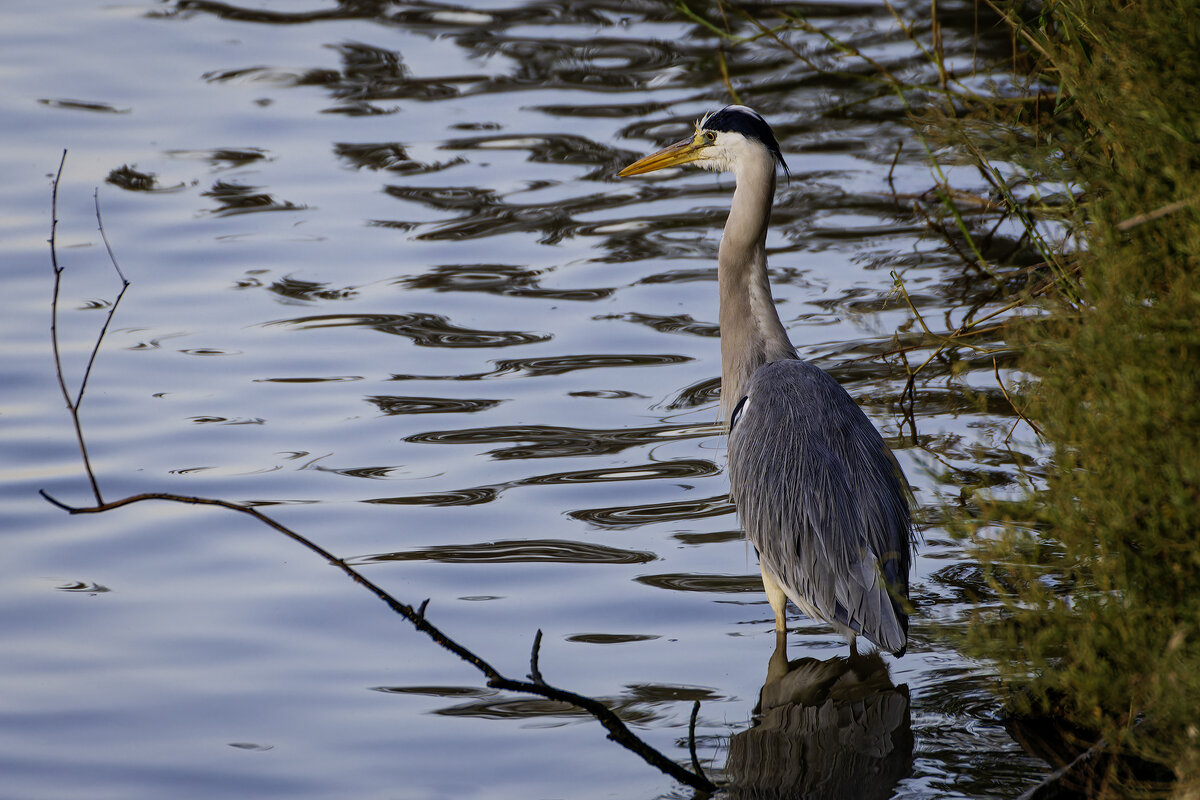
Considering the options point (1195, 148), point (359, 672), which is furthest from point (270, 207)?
point (1195, 148)

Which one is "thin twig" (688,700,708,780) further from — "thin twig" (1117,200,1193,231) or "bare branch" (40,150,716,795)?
"thin twig" (1117,200,1193,231)

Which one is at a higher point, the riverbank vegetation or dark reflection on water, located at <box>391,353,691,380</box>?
the riverbank vegetation

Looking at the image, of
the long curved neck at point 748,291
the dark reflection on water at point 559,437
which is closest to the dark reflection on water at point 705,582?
the long curved neck at point 748,291

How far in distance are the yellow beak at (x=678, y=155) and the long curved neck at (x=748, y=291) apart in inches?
12.3

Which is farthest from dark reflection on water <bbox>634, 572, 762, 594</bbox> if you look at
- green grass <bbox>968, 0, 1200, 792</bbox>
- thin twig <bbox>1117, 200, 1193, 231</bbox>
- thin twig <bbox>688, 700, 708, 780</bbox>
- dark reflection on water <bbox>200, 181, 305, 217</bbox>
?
dark reflection on water <bbox>200, 181, 305, 217</bbox>

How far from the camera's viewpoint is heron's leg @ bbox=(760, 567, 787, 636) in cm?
473

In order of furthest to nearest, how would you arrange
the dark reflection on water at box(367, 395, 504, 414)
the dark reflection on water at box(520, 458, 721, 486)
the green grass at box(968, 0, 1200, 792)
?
the dark reflection on water at box(367, 395, 504, 414) < the dark reflection on water at box(520, 458, 721, 486) < the green grass at box(968, 0, 1200, 792)

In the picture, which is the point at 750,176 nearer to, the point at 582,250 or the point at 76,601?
the point at 76,601

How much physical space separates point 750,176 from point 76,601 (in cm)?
292

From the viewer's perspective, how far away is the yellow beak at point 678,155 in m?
5.83

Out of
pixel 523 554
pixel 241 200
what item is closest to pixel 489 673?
pixel 523 554

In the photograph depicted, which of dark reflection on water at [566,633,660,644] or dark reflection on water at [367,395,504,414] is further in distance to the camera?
dark reflection on water at [367,395,504,414]

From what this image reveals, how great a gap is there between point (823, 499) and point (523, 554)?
4.45ft

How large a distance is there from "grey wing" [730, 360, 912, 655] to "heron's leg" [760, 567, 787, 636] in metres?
0.07
